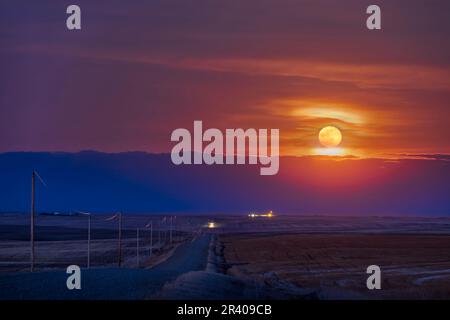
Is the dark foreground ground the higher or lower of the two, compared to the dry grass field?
higher

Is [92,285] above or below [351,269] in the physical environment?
above

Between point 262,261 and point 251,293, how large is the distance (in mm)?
33659

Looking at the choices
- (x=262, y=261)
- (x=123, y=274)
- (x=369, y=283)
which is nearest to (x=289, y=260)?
(x=262, y=261)

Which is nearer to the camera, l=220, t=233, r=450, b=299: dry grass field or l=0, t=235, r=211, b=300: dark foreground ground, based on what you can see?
l=0, t=235, r=211, b=300: dark foreground ground

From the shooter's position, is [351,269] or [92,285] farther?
[351,269]

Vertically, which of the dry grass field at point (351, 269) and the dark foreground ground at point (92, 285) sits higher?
the dark foreground ground at point (92, 285)

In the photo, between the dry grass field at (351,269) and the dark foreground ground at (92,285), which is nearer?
the dark foreground ground at (92,285)
